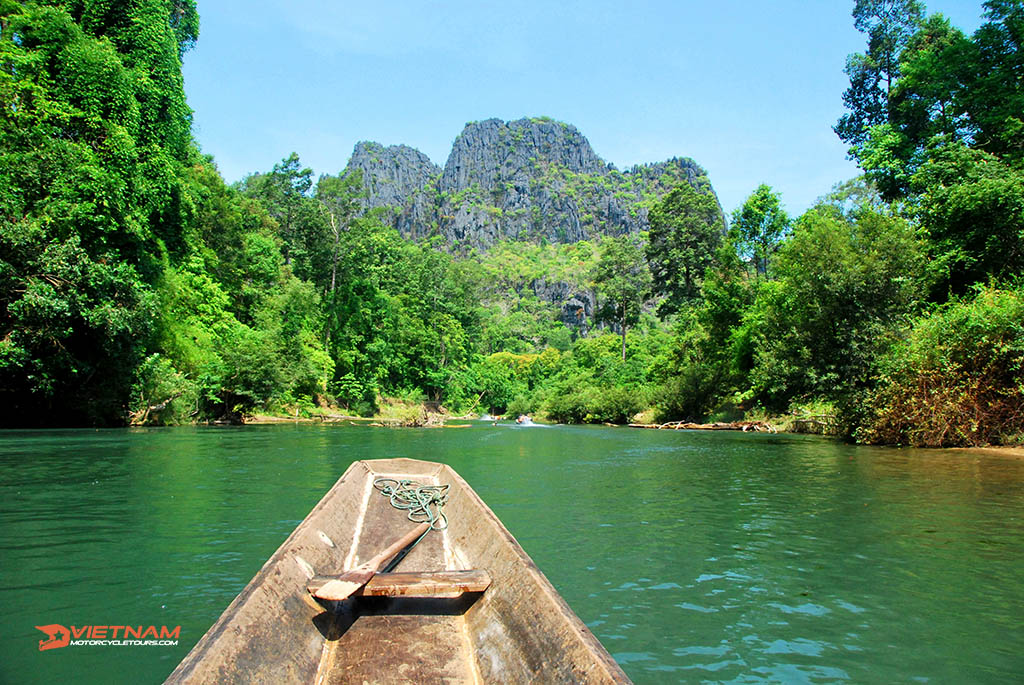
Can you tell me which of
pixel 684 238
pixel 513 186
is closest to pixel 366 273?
pixel 684 238

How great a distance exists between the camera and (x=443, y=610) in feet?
11.3

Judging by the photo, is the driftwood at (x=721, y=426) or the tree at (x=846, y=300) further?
the driftwood at (x=721, y=426)

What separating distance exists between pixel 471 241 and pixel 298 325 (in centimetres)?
10571

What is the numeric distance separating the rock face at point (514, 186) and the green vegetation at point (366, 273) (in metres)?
103

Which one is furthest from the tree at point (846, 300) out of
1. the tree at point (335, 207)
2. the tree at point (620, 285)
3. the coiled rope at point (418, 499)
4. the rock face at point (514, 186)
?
the rock face at point (514, 186)

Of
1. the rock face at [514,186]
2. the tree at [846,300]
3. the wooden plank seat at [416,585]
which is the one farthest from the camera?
the rock face at [514,186]

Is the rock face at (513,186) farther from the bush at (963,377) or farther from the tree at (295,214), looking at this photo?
the bush at (963,377)

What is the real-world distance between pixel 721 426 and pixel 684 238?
20.8 metres

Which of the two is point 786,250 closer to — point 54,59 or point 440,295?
point 54,59

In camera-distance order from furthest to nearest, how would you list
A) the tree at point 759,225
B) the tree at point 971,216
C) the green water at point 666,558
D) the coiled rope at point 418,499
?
the tree at point 759,225 → the tree at point 971,216 → the coiled rope at point 418,499 → the green water at point 666,558
